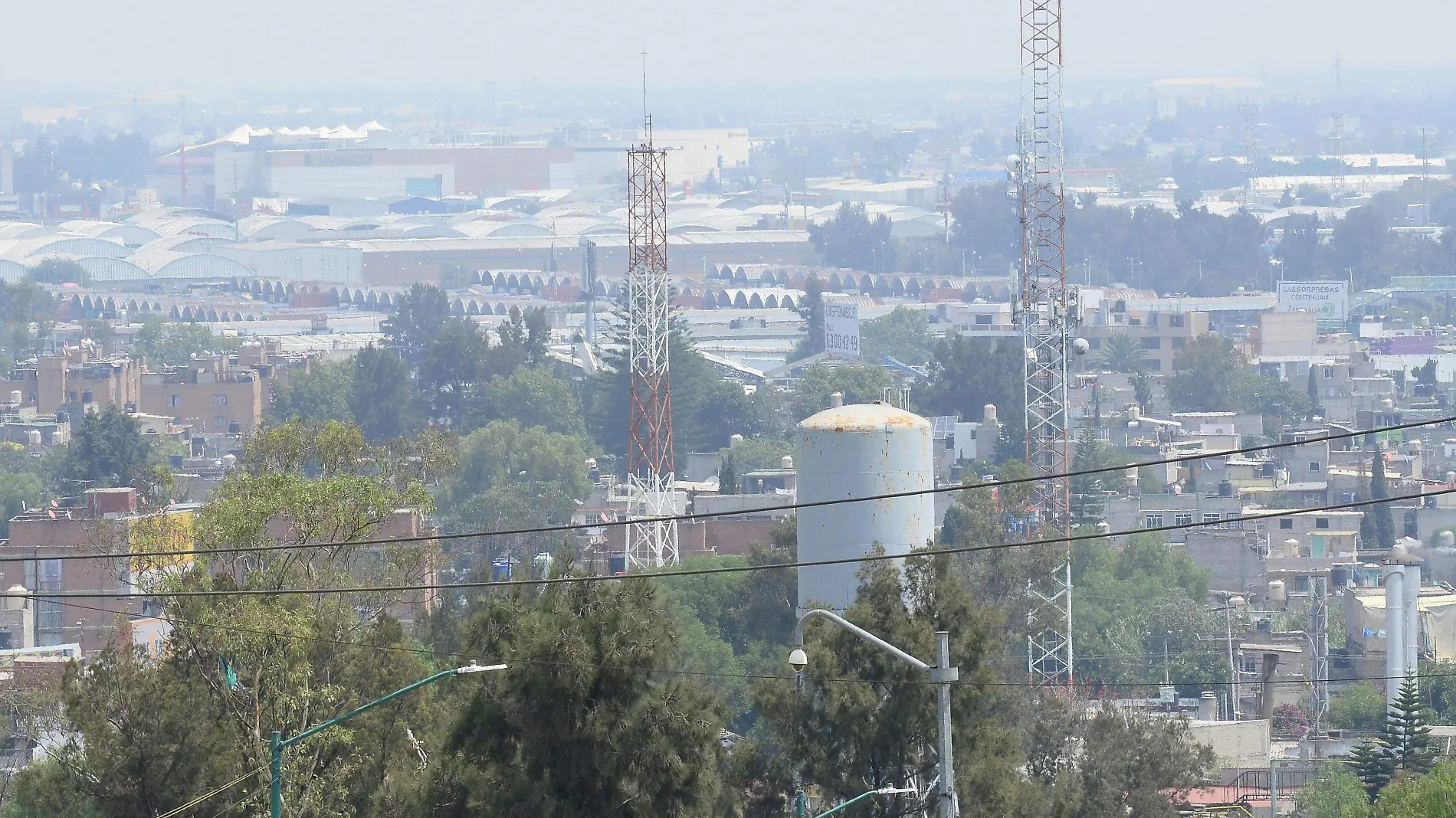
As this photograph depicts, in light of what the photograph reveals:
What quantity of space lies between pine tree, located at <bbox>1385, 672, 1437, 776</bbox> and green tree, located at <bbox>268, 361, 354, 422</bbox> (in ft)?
210

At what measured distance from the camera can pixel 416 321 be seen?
140125 mm

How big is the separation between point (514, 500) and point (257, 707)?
162 feet

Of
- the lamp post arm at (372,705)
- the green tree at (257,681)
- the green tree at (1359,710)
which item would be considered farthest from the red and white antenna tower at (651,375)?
the lamp post arm at (372,705)

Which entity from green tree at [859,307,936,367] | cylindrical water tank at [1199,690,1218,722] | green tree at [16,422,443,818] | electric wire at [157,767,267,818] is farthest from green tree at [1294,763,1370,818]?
green tree at [859,307,936,367]

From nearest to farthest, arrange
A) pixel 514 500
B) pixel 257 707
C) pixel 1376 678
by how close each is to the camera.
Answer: pixel 257 707
pixel 1376 678
pixel 514 500

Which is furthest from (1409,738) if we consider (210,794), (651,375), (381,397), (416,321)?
(416,321)

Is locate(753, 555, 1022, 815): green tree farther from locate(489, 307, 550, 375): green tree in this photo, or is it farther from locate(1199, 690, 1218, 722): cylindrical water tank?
locate(489, 307, 550, 375): green tree

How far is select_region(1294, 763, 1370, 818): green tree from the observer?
38219mm

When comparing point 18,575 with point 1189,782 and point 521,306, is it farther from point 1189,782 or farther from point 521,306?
point 521,306

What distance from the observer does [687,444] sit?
322 ft

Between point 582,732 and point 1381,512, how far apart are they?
53627 mm

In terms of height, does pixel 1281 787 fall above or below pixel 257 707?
below

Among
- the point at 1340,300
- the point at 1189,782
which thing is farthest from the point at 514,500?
the point at 1340,300

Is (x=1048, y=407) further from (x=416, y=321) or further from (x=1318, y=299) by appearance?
(x=1318, y=299)
